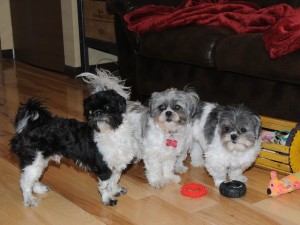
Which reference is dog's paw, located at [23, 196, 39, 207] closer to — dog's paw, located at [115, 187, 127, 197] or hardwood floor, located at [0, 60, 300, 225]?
hardwood floor, located at [0, 60, 300, 225]

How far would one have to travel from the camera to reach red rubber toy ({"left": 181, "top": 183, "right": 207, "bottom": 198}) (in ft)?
7.99

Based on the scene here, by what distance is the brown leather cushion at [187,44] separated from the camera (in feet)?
9.46

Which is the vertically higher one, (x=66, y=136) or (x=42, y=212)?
(x=66, y=136)

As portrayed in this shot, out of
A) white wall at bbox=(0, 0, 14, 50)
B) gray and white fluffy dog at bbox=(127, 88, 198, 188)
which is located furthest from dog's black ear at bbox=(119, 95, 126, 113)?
white wall at bbox=(0, 0, 14, 50)

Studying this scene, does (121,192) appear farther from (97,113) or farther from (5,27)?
(5,27)

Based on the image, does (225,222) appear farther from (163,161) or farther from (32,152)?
(32,152)

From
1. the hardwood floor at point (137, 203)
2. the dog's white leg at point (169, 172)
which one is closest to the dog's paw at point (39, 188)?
the hardwood floor at point (137, 203)

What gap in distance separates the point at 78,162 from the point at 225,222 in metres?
0.86

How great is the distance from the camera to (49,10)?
5555mm

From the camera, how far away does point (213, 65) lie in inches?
114

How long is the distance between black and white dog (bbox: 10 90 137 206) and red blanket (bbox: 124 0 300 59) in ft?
3.60

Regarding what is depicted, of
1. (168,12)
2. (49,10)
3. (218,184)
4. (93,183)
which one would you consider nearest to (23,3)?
(49,10)

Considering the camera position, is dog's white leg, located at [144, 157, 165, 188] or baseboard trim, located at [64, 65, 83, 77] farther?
baseboard trim, located at [64, 65, 83, 77]

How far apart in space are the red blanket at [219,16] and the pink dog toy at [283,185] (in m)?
0.84
